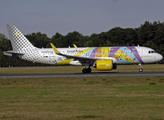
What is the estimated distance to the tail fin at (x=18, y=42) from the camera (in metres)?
41.9

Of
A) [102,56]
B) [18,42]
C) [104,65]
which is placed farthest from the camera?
[18,42]

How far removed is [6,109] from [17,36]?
105 ft

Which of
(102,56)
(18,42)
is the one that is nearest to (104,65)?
(102,56)

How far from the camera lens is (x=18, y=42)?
4222 centimetres

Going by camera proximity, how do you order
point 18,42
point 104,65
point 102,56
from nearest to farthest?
1. point 104,65
2. point 102,56
3. point 18,42

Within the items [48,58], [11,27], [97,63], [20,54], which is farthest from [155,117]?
[11,27]

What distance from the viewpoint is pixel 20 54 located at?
41219 mm

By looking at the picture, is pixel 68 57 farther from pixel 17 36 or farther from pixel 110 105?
pixel 110 105

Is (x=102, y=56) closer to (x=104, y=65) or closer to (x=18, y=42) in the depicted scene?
(x=104, y=65)

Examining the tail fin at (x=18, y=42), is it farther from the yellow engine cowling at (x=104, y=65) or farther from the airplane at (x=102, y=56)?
the yellow engine cowling at (x=104, y=65)

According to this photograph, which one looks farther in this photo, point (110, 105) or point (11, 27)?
point (11, 27)

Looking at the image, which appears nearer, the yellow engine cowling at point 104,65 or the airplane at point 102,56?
the yellow engine cowling at point 104,65

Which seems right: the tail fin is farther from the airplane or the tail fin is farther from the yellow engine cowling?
the yellow engine cowling

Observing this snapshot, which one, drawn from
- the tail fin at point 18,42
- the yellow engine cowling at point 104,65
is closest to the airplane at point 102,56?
the yellow engine cowling at point 104,65
